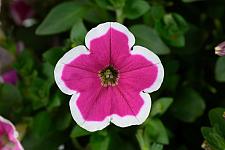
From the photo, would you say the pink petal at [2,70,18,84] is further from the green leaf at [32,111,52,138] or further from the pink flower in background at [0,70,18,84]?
the green leaf at [32,111,52,138]

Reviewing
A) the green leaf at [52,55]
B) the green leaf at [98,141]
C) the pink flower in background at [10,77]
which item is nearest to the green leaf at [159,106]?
the green leaf at [98,141]

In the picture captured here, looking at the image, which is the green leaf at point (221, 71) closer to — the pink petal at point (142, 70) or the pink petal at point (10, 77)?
the pink petal at point (142, 70)

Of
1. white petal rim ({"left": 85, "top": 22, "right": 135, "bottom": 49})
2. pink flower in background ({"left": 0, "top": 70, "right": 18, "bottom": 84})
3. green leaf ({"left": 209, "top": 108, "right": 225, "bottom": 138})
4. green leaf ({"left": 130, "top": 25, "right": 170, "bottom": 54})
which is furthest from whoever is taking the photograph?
pink flower in background ({"left": 0, "top": 70, "right": 18, "bottom": 84})

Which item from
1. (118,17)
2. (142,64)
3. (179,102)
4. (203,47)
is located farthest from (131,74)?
(203,47)

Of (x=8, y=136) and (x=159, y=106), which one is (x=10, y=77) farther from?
(x=159, y=106)

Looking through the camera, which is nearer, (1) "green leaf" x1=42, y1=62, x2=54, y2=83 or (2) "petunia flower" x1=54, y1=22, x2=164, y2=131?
(2) "petunia flower" x1=54, y1=22, x2=164, y2=131

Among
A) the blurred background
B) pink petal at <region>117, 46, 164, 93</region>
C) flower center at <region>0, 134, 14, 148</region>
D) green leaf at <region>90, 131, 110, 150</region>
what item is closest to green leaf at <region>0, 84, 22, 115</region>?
the blurred background

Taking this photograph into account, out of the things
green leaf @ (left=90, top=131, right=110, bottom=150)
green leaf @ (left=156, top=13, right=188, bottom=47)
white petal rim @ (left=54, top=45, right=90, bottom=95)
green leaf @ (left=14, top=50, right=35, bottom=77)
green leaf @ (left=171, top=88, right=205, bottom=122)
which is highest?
white petal rim @ (left=54, top=45, right=90, bottom=95)
